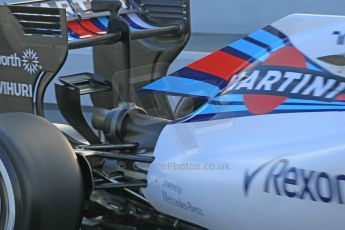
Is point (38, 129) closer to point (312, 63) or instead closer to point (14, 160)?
point (14, 160)

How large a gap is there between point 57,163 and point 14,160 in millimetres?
180

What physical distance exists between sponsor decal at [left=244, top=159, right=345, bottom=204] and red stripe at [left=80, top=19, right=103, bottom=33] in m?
1.78

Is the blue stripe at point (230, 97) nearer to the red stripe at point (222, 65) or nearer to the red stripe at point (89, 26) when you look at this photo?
the red stripe at point (222, 65)

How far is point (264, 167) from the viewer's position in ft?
9.17

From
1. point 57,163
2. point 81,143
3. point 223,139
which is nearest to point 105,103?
point 81,143

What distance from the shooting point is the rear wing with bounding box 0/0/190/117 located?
3.60 metres

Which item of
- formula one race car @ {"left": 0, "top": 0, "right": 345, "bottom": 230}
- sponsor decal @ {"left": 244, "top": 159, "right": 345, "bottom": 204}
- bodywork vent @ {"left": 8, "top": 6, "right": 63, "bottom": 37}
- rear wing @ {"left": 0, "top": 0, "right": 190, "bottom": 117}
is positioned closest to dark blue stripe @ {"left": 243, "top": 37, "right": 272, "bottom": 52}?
formula one race car @ {"left": 0, "top": 0, "right": 345, "bottom": 230}

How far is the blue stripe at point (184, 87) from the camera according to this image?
3.27m

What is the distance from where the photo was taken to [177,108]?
12.6 feet

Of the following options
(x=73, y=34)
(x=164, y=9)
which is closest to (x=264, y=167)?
(x=73, y=34)

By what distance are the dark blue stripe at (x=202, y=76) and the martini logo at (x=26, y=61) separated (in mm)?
747

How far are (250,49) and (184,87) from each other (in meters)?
0.36

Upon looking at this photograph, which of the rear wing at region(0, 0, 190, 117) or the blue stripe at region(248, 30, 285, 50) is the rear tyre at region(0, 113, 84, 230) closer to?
the rear wing at region(0, 0, 190, 117)

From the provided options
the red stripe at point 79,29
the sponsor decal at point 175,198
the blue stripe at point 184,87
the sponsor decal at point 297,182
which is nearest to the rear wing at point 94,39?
the red stripe at point 79,29
